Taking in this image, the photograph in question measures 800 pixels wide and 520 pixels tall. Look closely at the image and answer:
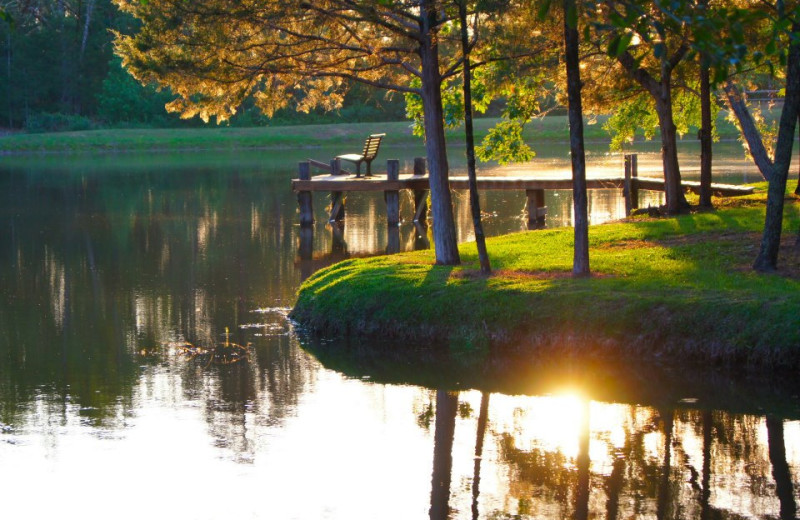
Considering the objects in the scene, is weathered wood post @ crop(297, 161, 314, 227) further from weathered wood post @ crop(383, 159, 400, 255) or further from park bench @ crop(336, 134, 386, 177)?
weathered wood post @ crop(383, 159, 400, 255)

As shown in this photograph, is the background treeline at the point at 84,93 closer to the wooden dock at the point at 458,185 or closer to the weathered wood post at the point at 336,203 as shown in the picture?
the weathered wood post at the point at 336,203

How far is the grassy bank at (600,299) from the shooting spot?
Answer: 12.4 metres

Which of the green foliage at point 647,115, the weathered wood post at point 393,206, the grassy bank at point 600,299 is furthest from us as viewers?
the weathered wood post at point 393,206

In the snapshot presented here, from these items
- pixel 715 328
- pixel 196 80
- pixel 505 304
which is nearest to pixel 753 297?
pixel 715 328

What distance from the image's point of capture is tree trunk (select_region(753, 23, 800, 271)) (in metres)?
13.9

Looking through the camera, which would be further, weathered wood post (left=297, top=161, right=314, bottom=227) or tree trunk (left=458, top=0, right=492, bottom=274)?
weathered wood post (left=297, top=161, right=314, bottom=227)

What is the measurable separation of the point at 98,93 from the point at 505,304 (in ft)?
201

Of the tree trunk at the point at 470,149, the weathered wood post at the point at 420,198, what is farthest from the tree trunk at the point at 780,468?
the weathered wood post at the point at 420,198

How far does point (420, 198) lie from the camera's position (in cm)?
2877

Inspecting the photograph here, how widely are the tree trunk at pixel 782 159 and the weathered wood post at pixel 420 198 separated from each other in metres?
14.6

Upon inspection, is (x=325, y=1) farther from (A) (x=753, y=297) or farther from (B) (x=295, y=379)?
(A) (x=753, y=297)

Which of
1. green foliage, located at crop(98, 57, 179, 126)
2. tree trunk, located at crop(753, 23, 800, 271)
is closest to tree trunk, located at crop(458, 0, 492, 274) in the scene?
tree trunk, located at crop(753, 23, 800, 271)

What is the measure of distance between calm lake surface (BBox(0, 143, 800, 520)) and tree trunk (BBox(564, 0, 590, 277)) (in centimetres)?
234

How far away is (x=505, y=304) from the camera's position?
544 inches
